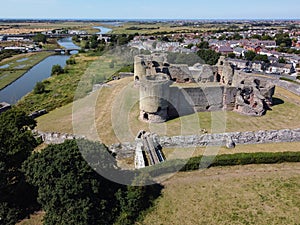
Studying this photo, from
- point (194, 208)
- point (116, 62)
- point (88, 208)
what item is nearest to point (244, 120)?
point (194, 208)

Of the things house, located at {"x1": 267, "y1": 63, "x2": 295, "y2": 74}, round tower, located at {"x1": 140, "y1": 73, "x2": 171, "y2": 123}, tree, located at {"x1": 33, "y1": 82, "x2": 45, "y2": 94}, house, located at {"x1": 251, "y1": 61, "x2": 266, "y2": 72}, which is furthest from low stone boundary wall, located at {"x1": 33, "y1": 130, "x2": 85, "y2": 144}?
house, located at {"x1": 267, "y1": 63, "x2": 295, "y2": 74}

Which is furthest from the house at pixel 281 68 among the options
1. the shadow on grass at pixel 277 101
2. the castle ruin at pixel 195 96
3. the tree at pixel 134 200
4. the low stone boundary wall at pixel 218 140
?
the tree at pixel 134 200

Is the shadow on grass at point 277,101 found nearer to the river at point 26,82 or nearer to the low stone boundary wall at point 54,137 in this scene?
the low stone boundary wall at point 54,137

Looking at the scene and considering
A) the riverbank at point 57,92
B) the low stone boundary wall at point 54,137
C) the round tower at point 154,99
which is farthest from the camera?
the riverbank at point 57,92

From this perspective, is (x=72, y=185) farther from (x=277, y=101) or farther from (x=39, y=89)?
(x=39, y=89)

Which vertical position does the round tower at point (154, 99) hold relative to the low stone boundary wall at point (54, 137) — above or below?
above

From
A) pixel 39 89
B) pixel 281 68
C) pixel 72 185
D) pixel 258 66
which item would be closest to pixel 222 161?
pixel 72 185

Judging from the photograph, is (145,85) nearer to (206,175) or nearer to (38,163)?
(206,175)
